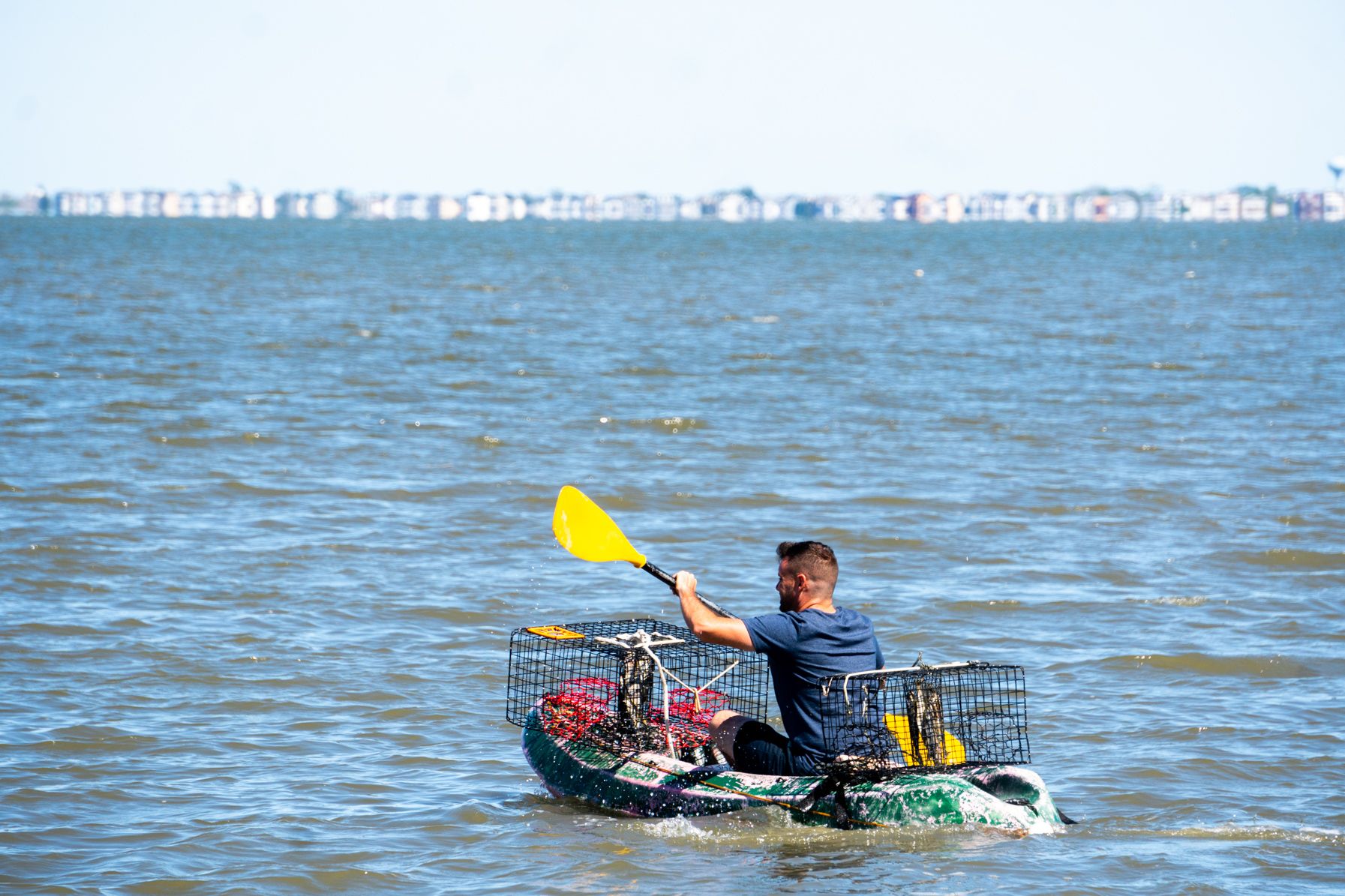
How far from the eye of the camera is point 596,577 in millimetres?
13109

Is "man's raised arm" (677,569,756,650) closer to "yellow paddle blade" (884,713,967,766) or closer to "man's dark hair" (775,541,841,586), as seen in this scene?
"man's dark hair" (775,541,841,586)

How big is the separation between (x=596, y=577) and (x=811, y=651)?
20.9ft

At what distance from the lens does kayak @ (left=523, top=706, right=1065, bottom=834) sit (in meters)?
6.86

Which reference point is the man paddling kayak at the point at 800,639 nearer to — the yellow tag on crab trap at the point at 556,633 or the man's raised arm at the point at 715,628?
the man's raised arm at the point at 715,628

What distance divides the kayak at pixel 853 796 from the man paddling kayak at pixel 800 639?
Answer: 0.50 ft

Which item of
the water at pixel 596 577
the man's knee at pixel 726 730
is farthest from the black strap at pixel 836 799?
the man's knee at pixel 726 730

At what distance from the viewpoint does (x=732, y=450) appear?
65.1 feet

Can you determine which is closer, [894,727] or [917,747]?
[917,747]

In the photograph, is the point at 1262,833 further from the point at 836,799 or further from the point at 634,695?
the point at 634,695

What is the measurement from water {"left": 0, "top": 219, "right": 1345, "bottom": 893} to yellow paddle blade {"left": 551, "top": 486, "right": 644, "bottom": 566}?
4.33ft

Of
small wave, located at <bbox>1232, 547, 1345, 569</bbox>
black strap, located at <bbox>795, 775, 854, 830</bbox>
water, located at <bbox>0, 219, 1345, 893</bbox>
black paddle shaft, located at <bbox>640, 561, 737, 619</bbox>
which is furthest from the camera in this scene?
small wave, located at <bbox>1232, 547, 1345, 569</bbox>

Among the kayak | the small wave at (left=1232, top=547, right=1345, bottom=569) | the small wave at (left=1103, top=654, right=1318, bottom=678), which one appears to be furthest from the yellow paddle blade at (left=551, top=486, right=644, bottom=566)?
the small wave at (left=1232, top=547, right=1345, bottom=569)

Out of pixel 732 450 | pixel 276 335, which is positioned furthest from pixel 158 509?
pixel 276 335

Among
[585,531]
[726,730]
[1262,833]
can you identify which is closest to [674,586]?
[726,730]
